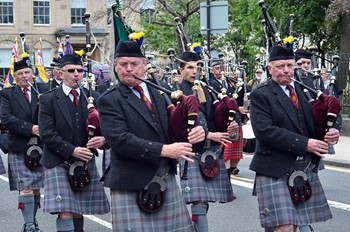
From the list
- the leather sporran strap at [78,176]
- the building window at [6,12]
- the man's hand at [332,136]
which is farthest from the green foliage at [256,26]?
the man's hand at [332,136]

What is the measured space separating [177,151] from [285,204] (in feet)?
3.73

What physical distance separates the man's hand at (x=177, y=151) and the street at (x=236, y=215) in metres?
3.03

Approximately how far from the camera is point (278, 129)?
520 centimetres

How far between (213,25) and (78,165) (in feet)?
28.5

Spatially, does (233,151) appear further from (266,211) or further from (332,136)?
(332,136)

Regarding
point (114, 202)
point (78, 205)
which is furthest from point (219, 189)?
point (114, 202)

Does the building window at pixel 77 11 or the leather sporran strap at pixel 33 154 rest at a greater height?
the building window at pixel 77 11

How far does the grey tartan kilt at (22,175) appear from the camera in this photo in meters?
7.51

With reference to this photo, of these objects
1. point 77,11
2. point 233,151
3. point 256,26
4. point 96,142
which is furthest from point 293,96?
point 77,11

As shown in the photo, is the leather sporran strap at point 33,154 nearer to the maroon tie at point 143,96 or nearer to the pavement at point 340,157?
the maroon tie at point 143,96

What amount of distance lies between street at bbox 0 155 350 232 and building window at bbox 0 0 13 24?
31.0 meters

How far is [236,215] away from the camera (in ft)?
26.9

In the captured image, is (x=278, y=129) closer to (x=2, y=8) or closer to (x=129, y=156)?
(x=129, y=156)

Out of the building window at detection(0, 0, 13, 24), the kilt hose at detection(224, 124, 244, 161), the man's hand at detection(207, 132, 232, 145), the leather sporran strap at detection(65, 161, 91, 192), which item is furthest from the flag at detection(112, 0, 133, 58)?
the building window at detection(0, 0, 13, 24)
